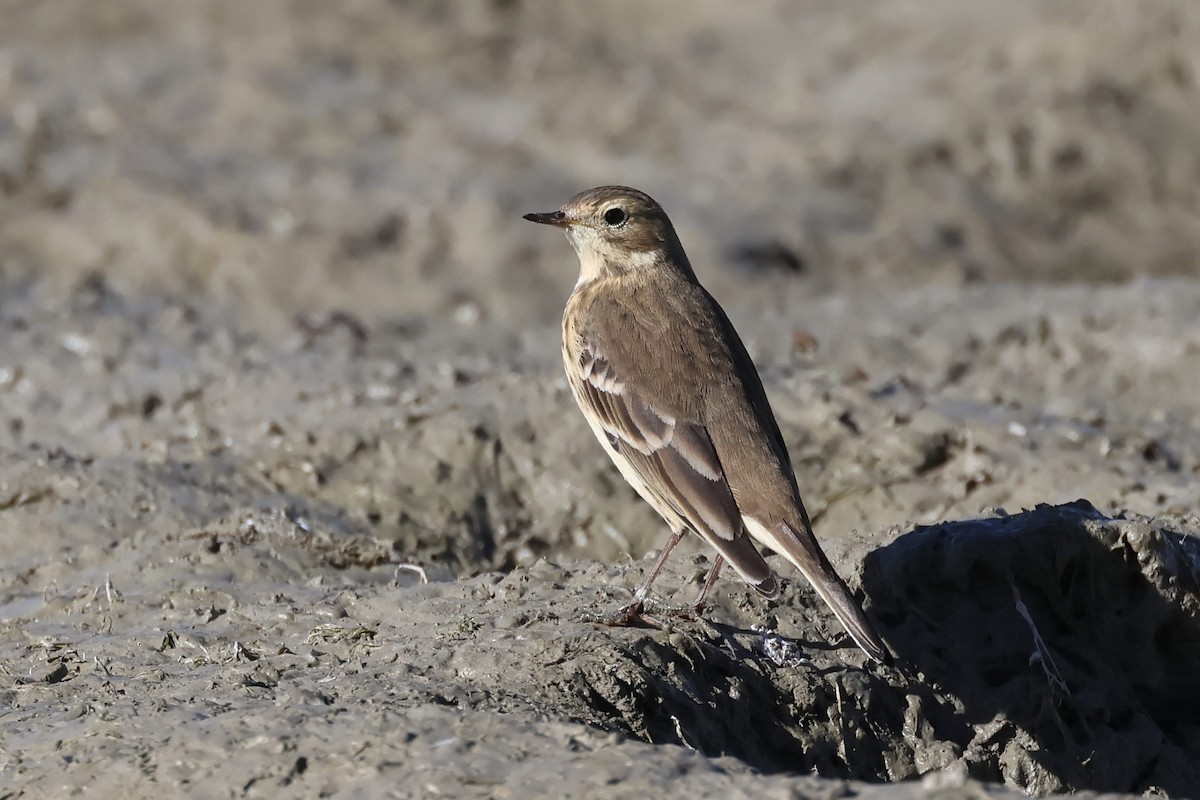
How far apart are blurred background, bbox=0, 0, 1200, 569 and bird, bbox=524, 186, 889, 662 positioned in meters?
1.73

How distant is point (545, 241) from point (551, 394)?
4.01 m

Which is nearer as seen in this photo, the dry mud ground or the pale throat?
the dry mud ground

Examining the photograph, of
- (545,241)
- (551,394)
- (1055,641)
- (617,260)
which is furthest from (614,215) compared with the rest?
(545,241)

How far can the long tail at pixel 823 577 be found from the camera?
196 inches

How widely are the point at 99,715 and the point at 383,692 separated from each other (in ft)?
2.69

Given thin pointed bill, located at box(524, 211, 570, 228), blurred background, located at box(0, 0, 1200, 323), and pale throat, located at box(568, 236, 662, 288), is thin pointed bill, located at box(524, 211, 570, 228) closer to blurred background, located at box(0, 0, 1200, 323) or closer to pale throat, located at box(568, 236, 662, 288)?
pale throat, located at box(568, 236, 662, 288)

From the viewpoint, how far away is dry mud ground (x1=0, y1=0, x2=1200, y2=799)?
507 cm

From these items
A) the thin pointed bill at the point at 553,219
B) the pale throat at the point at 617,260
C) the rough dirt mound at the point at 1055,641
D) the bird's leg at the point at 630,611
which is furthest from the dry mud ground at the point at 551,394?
the thin pointed bill at the point at 553,219

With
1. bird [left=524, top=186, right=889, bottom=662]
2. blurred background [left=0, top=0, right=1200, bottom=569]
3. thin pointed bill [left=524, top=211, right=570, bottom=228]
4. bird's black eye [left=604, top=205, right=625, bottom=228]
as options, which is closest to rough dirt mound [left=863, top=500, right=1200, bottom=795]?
bird [left=524, top=186, right=889, bottom=662]

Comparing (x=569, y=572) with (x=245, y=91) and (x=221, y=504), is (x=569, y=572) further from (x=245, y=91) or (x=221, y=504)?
(x=245, y=91)

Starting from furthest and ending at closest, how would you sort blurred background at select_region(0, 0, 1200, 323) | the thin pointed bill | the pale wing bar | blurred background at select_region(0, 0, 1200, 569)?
1. blurred background at select_region(0, 0, 1200, 323)
2. blurred background at select_region(0, 0, 1200, 569)
3. the thin pointed bill
4. the pale wing bar

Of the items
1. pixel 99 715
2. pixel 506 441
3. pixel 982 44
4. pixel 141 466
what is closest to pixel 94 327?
pixel 141 466

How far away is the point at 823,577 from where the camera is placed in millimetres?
5125

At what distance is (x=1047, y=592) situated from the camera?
6.31 meters
